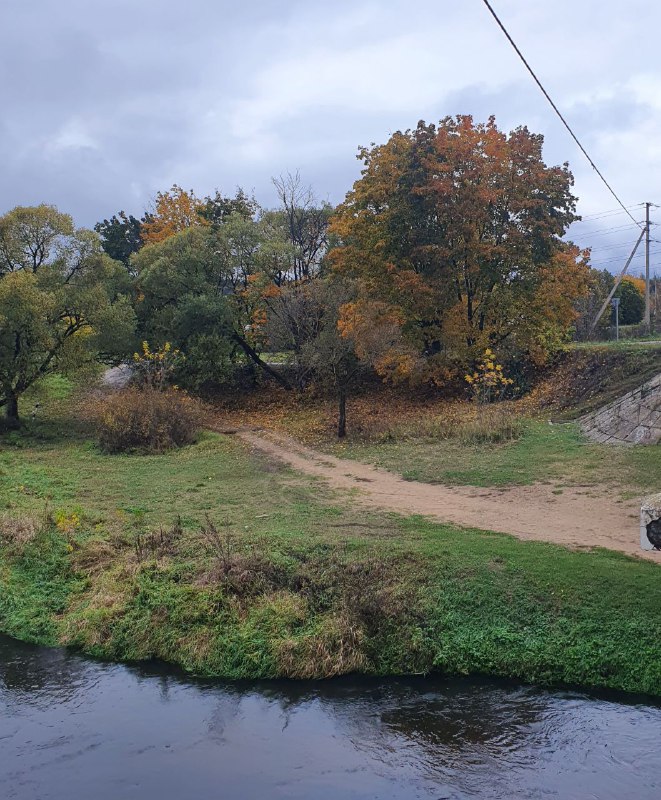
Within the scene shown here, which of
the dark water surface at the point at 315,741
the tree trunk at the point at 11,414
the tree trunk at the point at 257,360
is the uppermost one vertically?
the tree trunk at the point at 257,360

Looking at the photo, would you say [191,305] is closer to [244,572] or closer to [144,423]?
[144,423]

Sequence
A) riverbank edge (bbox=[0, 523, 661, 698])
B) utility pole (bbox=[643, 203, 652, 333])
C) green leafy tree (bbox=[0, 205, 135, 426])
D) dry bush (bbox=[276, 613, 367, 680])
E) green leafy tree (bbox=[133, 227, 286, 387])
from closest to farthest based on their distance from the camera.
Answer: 1. riverbank edge (bbox=[0, 523, 661, 698])
2. dry bush (bbox=[276, 613, 367, 680])
3. green leafy tree (bbox=[0, 205, 135, 426])
4. green leafy tree (bbox=[133, 227, 286, 387])
5. utility pole (bbox=[643, 203, 652, 333])

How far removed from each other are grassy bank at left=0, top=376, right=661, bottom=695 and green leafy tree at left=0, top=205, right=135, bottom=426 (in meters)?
10.1

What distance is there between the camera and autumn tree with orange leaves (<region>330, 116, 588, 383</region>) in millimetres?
22953

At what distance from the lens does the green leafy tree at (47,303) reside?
2184 cm

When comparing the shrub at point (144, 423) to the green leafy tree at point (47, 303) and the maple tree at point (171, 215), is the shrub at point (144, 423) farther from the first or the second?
the maple tree at point (171, 215)

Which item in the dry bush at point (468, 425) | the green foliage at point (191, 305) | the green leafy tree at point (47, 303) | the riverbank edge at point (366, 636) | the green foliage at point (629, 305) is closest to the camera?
the riverbank edge at point (366, 636)

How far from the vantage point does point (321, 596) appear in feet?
32.2

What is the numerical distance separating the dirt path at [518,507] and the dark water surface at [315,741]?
12.0 ft

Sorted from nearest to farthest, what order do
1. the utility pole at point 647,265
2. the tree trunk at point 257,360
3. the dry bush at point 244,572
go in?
the dry bush at point 244,572, the utility pole at point 647,265, the tree trunk at point 257,360

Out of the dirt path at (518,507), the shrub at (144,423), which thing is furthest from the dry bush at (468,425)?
the shrub at (144,423)

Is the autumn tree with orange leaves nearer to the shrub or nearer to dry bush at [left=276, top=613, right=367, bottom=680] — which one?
the shrub

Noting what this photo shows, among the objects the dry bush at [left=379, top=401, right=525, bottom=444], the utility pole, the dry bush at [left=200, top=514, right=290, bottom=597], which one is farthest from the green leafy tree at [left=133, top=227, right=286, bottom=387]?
the dry bush at [left=200, top=514, right=290, bottom=597]

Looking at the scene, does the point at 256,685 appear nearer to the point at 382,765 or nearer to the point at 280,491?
the point at 382,765
